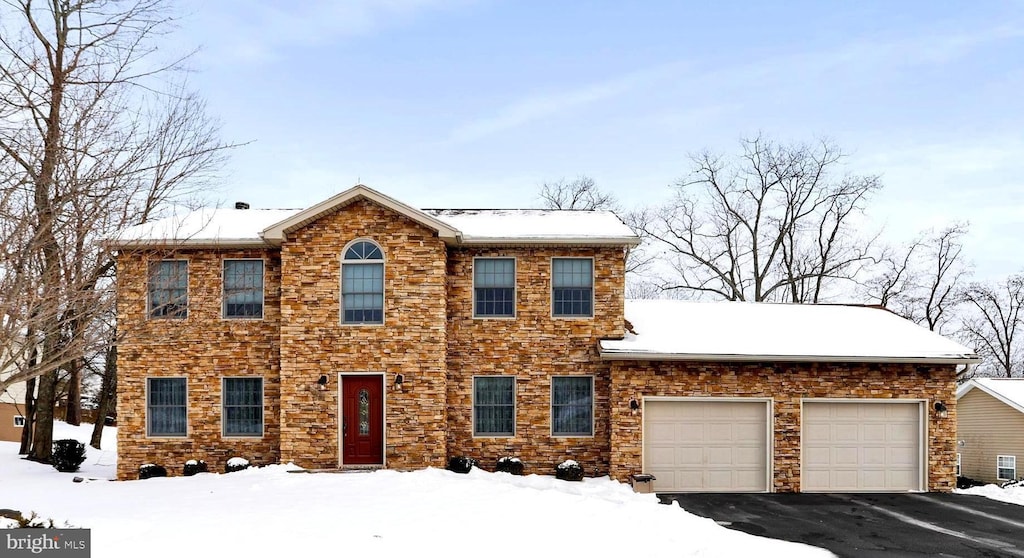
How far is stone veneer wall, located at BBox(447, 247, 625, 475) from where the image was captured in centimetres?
1808

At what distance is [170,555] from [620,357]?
1003 centimetres

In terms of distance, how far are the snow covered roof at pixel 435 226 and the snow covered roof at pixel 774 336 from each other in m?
2.38

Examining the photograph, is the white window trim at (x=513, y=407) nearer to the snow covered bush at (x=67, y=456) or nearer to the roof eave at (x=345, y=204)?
the roof eave at (x=345, y=204)

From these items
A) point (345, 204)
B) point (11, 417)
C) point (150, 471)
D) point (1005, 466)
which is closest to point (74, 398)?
point (11, 417)

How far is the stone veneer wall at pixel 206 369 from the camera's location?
59.4ft

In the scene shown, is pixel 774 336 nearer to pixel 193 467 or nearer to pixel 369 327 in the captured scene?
pixel 369 327

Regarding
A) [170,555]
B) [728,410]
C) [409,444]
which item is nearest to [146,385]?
[409,444]

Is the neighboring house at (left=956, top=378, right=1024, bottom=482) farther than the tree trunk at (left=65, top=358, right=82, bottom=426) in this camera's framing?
No

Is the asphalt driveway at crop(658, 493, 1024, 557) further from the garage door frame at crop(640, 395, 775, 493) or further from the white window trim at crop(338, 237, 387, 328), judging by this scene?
the white window trim at crop(338, 237, 387, 328)

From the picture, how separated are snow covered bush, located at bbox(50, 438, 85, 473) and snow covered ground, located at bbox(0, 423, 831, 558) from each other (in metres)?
2.95

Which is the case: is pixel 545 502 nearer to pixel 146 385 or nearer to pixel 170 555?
pixel 170 555

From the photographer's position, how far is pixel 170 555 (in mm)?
9617

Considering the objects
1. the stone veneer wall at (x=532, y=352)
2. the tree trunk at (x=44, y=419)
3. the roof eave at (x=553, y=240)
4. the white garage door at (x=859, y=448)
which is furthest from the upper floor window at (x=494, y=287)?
the tree trunk at (x=44, y=419)

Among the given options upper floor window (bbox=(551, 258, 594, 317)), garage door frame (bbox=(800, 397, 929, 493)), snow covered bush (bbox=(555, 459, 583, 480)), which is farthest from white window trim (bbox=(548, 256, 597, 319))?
garage door frame (bbox=(800, 397, 929, 493))
